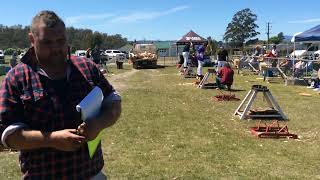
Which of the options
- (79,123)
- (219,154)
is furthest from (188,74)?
(79,123)

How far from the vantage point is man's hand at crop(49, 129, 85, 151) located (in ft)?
8.95

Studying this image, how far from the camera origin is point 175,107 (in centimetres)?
1429

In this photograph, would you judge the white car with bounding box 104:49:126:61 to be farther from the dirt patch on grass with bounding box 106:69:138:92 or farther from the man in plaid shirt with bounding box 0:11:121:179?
the man in plaid shirt with bounding box 0:11:121:179

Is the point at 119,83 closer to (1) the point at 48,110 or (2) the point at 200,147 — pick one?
(2) the point at 200,147

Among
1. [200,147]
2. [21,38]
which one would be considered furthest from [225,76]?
[21,38]

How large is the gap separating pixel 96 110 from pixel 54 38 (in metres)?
0.47

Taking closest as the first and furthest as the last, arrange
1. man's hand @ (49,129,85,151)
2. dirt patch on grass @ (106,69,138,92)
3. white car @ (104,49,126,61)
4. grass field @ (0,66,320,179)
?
man's hand @ (49,129,85,151) → grass field @ (0,66,320,179) → dirt patch on grass @ (106,69,138,92) → white car @ (104,49,126,61)

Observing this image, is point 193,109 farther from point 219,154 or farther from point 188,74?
point 188,74

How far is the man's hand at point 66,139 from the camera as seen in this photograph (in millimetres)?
2729

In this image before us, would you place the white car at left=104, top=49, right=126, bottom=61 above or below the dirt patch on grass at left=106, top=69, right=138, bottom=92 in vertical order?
above

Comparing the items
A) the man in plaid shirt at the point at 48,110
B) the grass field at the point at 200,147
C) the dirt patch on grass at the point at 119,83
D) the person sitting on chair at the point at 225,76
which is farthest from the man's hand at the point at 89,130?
the dirt patch on grass at the point at 119,83

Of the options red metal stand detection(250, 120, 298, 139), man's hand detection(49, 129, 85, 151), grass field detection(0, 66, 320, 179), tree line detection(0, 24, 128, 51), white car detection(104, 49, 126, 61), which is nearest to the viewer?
man's hand detection(49, 129, 85, 151)

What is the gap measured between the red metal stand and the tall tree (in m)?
113

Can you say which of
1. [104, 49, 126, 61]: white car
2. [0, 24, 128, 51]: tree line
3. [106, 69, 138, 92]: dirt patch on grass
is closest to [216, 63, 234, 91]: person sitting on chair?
[106, 69, 138, 92]: dirt patch on grass
